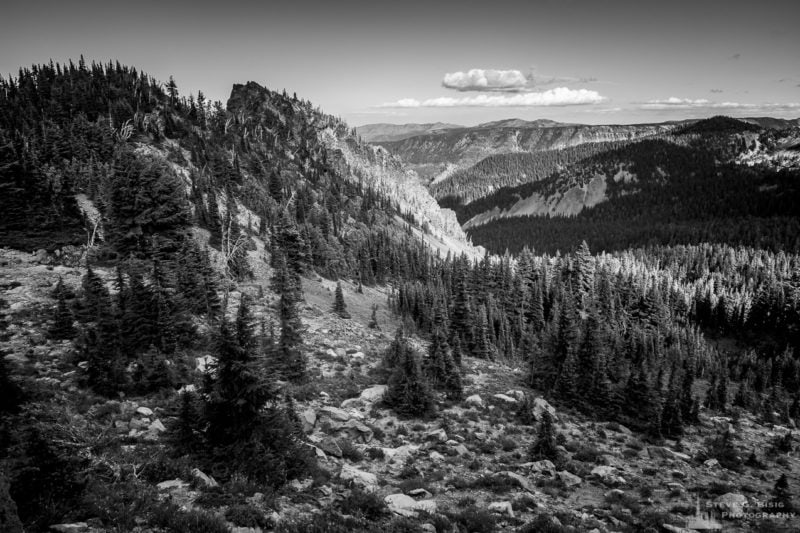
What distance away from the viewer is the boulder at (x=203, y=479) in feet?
43.2

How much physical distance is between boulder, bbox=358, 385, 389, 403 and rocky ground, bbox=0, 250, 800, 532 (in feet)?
0.37

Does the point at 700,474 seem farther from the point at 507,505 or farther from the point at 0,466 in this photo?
the point at 0,466

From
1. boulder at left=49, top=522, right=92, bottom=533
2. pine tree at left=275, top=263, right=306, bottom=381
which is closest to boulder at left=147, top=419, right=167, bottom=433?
boulder at left=49, top=522, right=92, bottom=533

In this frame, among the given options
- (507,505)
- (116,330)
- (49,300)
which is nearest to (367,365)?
(116,330)

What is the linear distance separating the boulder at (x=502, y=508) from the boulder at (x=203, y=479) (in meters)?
10.2

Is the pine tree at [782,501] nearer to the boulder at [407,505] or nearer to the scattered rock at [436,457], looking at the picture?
the scattered rock at [436,457]

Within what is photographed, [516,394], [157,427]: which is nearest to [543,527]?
[157,427]

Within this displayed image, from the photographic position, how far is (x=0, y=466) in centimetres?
986

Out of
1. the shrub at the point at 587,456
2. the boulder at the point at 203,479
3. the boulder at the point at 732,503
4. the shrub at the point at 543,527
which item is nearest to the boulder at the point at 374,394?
the shrub at the point at 587,456

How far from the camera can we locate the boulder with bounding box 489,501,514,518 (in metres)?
16.0

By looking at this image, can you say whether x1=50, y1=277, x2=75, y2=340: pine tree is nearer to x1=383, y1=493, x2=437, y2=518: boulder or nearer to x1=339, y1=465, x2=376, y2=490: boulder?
x1=339, y1=465, x2=376, y2=490: boulder

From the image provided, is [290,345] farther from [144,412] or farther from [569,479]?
[569,479]

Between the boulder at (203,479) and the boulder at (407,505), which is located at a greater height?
the boulder at (203,479)

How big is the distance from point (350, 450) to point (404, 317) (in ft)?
157
